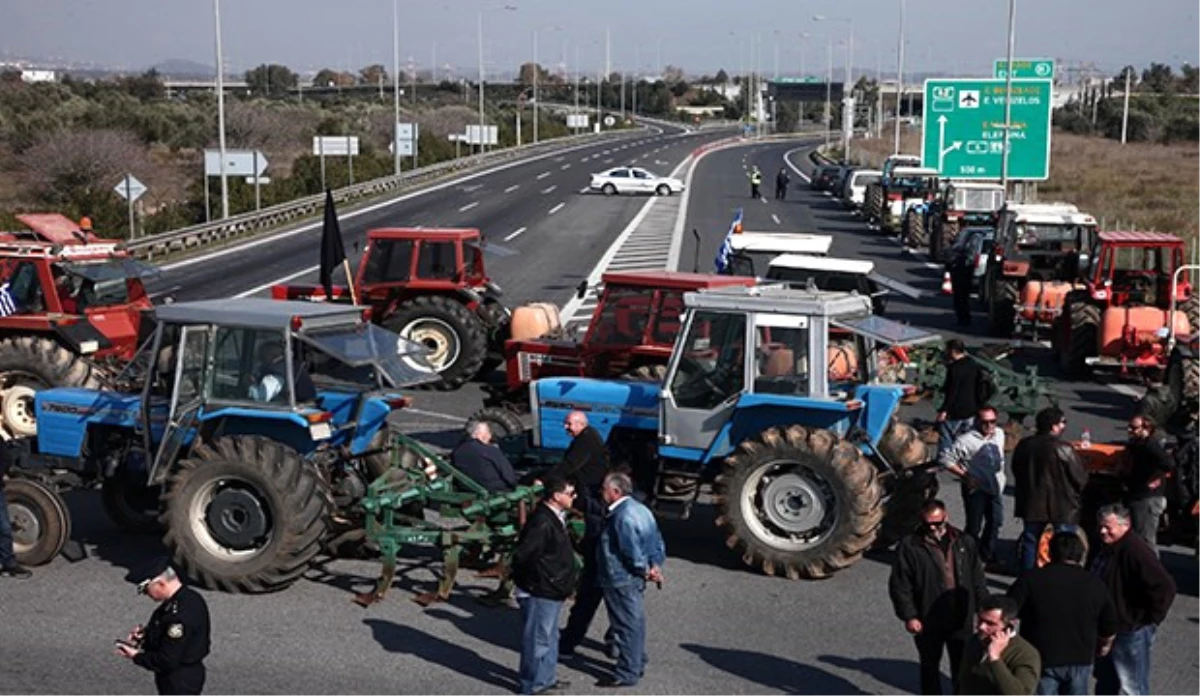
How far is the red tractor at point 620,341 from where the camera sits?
16.6 meters

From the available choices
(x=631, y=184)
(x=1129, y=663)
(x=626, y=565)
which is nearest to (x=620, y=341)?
(x=626, y=565)

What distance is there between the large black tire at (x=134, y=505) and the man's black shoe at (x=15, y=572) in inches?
50.7

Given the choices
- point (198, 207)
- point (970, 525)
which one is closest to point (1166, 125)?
point (198, 207)

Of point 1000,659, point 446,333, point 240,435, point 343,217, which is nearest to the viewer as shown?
point 1000,659

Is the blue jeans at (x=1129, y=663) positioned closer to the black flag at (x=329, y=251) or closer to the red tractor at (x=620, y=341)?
the red tractor at (x=620, y=341)

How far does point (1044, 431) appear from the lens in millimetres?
11539

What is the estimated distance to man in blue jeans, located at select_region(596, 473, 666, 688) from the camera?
9742 mm

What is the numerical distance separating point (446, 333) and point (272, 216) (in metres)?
29.1

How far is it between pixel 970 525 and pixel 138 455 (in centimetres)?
692

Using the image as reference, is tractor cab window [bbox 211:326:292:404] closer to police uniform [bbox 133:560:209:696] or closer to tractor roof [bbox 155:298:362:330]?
tractor roof [bbox 155:298:362:330]

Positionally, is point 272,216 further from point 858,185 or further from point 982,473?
point 982,473

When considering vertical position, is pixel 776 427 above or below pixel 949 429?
above

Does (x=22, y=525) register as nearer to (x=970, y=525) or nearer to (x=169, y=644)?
(x=169, y=644)

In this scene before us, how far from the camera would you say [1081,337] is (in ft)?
75.6
